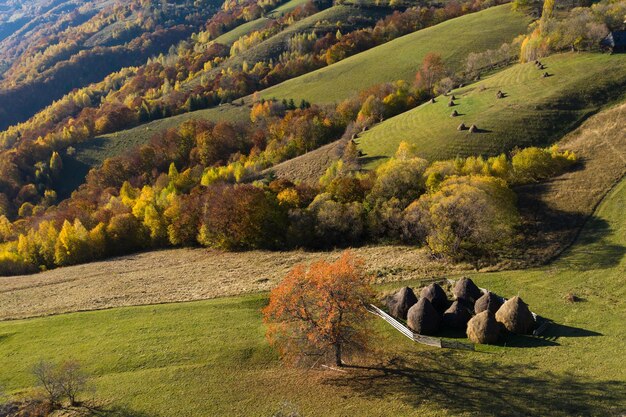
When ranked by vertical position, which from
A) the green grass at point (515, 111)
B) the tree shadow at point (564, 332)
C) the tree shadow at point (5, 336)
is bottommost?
the tree shadow at point (564, 332)

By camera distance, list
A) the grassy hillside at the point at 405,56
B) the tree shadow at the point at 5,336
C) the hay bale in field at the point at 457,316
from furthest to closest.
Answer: the grassy hillside at the point at 405,56 < the tree shadow at the point at 5,336 < the hay bale in field at the point at 457,316

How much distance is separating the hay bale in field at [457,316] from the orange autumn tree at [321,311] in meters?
9.52

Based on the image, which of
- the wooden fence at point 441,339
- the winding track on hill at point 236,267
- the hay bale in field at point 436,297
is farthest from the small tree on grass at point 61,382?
the hay bale in field at point 436,297

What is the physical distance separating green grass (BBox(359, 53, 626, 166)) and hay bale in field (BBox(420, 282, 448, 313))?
43.7 meters

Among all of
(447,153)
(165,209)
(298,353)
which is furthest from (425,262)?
(165,209)

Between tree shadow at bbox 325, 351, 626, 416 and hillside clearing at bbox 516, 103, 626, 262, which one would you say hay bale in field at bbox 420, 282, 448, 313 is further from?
hillside clearing at bbox 516, 103, 626, 262

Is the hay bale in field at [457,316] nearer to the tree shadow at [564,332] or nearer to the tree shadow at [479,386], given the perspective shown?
the tree shadow at [479,386]

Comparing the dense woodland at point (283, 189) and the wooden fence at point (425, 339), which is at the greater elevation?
the dense woodland at point (283, 189)

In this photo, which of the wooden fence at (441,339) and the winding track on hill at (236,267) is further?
the winding track on hill at (236,267)

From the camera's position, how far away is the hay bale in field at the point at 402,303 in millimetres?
44500

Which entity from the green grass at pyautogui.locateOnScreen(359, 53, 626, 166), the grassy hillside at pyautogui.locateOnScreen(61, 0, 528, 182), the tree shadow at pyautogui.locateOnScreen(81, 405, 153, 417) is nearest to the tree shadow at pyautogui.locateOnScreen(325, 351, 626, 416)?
the tree shadow at pyautogui.locateOnScreen(81, 405, 153, 417)

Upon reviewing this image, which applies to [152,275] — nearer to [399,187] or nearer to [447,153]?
[399,187]

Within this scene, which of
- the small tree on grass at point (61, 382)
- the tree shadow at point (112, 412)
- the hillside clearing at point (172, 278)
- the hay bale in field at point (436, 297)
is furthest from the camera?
the hillside clearing at point (172, 278)

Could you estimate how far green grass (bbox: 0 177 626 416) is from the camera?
31.6 meters
